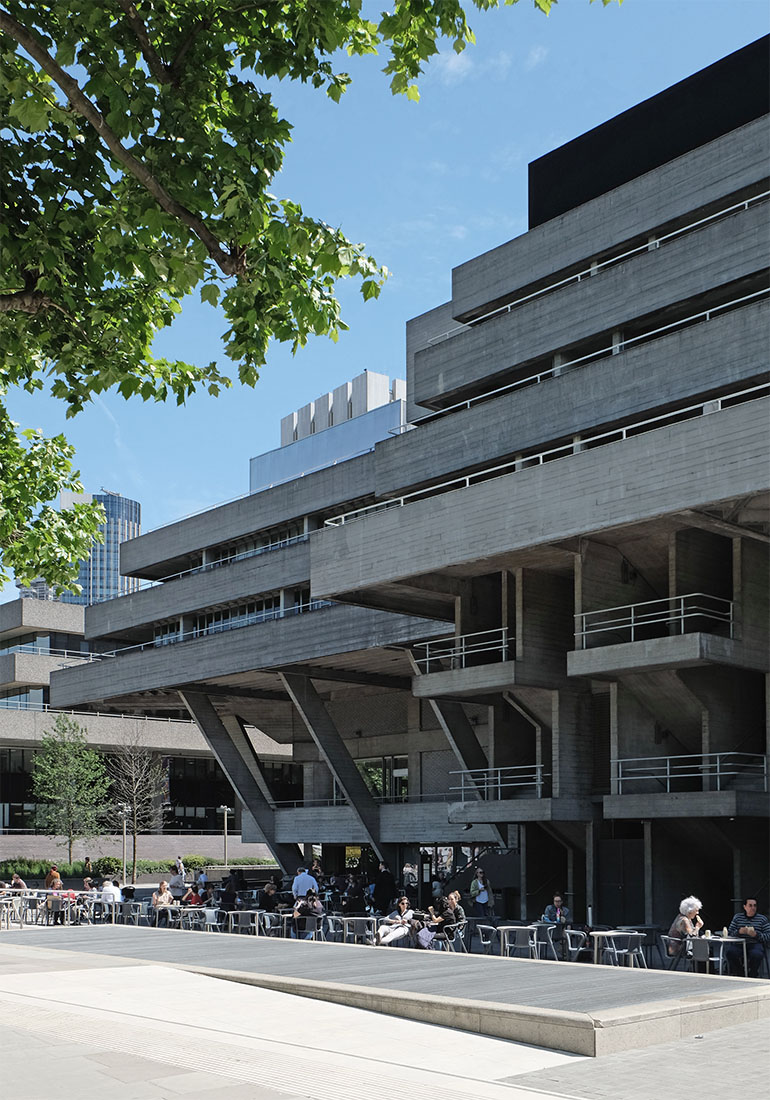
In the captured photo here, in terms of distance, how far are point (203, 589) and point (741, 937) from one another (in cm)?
3054

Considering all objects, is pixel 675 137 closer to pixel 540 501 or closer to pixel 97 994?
pixel 540 501

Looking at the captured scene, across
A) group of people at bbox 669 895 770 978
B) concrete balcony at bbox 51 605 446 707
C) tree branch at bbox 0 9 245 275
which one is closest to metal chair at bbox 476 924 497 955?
group of people at bbox 669 895 770 978

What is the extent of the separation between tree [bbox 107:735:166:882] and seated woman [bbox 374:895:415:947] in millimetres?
33344

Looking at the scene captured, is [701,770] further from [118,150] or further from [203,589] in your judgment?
[203,589]

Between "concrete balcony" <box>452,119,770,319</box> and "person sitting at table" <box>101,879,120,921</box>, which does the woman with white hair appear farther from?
"concrete balcony" <box>452,119,770,319</box>

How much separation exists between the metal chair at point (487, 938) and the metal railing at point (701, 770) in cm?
483

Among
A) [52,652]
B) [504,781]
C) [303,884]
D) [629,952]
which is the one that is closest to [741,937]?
[629,952]

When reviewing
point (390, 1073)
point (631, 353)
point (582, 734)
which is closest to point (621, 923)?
point (582, 734)

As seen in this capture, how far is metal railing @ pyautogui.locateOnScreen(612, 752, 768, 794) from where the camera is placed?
2578cm

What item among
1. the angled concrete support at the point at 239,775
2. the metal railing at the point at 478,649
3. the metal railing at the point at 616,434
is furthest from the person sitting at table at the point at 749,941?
the angled concrete support at the point at 239,775

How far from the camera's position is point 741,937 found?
60.3 feet

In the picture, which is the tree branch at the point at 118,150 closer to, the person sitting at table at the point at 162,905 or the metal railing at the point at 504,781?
the person sitting at table at the point at 162,905

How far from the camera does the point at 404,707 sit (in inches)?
1852

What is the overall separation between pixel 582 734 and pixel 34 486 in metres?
16.8
